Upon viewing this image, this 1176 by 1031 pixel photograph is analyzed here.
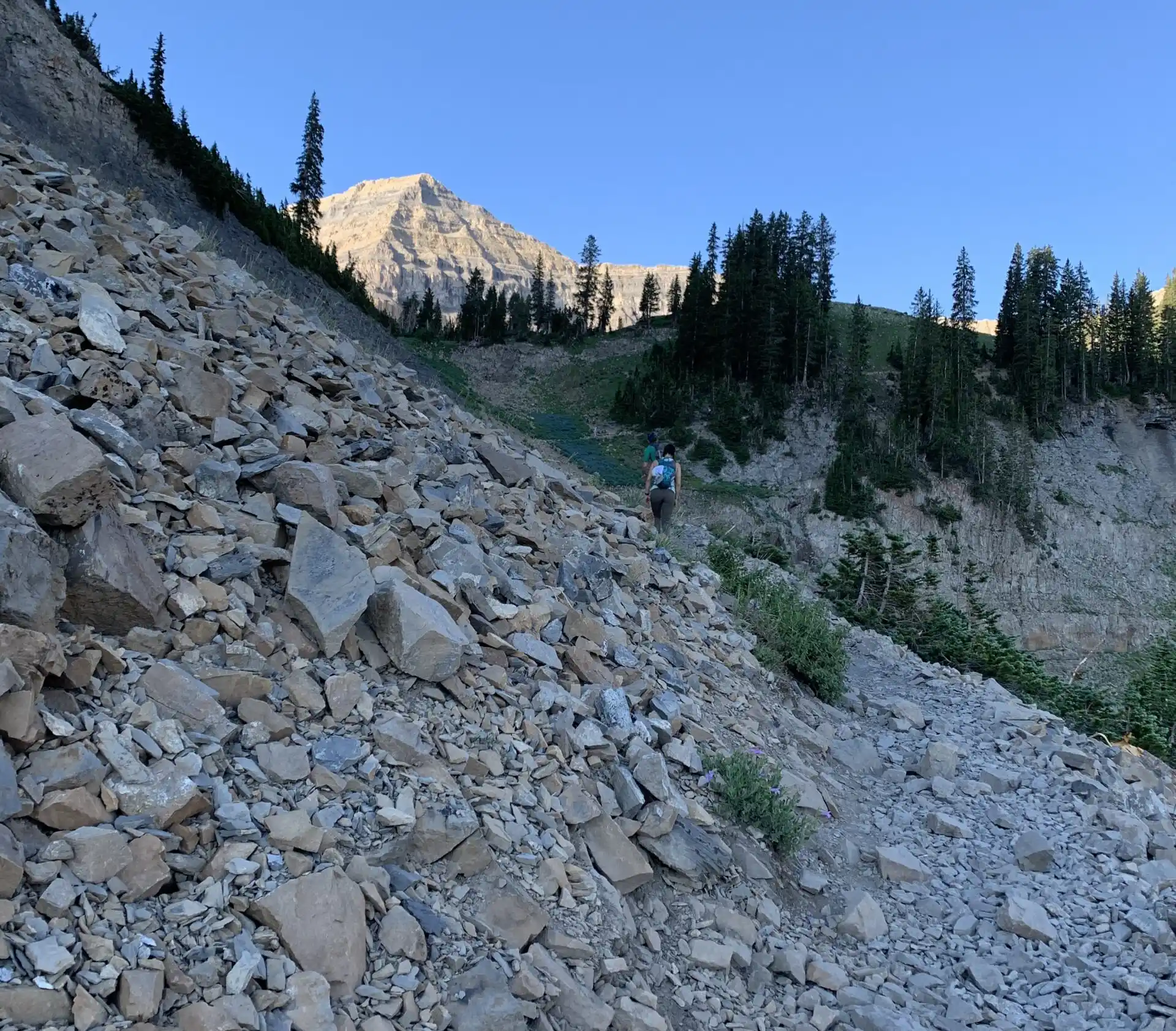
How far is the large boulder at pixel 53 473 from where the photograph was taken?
4.07 m

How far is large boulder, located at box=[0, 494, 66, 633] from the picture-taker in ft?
11.9

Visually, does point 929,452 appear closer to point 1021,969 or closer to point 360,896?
point 1021,969

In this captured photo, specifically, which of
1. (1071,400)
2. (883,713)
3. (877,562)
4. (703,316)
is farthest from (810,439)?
(883,713)

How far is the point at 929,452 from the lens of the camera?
4838 cm

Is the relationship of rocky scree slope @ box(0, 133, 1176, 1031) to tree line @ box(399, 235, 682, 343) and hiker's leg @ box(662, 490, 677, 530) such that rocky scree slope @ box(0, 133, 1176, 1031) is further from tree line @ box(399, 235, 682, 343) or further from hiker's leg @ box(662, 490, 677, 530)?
tree line @ box(399, 235, 682, 343)

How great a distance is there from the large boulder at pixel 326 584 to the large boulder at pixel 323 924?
5.60 feet

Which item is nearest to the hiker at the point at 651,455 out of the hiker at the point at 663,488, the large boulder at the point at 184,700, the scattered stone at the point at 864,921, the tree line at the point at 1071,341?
the hiker at the point at 663,488

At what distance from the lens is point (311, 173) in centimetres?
5553

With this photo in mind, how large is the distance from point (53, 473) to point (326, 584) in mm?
1589

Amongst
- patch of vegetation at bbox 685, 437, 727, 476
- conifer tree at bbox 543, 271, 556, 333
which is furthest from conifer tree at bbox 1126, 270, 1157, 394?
conifer tree at bbox 543, 271, 556, 333

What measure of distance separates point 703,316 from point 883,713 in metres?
53.4

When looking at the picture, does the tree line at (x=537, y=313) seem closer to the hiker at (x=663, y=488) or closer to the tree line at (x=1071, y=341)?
the tree line at (x=1071, y=341)

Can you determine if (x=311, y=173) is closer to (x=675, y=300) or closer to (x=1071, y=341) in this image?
(x=675, y=300)

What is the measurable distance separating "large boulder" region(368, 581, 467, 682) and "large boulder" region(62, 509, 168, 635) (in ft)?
4.12
